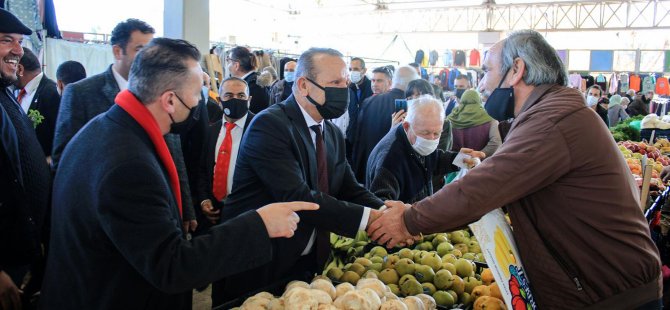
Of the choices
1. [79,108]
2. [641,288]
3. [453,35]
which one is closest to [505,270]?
[641,288]

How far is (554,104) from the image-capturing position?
1816mm

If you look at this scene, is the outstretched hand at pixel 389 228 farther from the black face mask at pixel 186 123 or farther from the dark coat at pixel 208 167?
the dark coat at pixel 208 167

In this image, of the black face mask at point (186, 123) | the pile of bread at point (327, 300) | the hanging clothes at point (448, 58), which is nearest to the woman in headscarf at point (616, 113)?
the hanging clothes at point (448, 58)

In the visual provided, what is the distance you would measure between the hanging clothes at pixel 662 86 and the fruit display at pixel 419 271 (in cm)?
1670

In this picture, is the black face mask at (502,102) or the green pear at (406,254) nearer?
the black face mask at (502,102)

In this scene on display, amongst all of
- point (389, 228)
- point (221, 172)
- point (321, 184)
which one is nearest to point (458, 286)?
point (389, 228)

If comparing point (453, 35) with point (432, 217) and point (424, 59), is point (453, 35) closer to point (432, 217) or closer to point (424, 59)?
point (424, 59)

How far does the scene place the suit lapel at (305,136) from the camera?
91.7 inches

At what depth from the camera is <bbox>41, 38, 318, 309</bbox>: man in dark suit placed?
1392 mm

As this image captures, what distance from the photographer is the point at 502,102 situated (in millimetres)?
2137

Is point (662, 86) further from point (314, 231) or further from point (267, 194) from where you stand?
point (267, 194)

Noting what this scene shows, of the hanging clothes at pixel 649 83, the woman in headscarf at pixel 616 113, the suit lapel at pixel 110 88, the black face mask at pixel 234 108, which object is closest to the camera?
the suit lapel at pixel 110 88

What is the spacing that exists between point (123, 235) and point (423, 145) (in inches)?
85.8

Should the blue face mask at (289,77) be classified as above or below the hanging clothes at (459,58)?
below
